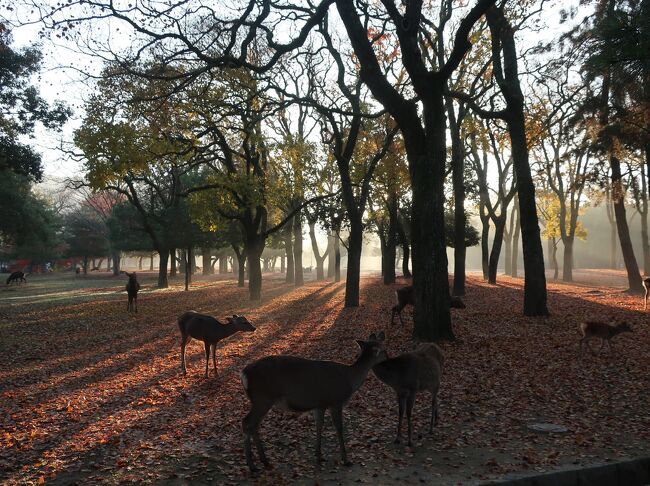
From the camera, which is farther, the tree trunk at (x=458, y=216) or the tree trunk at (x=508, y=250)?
the tree trunk at (x=508, y=250)

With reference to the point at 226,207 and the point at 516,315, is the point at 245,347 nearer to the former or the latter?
the point at 516,315

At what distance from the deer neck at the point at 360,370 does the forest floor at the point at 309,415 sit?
913 mm

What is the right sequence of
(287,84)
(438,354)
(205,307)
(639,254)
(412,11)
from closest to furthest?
(438,354)
(412,11)
(205,307)
(287,84)
(639,254)

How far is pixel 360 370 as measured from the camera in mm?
6137

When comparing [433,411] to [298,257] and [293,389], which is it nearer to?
[293,389]

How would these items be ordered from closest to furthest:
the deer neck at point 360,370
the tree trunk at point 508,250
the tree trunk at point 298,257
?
the deer neck at point 360,370, the tree trunk at point 298,257, the tree trunk at point 508,250

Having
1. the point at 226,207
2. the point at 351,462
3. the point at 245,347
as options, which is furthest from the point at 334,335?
the point at 226,207

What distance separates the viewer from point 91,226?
64.2m

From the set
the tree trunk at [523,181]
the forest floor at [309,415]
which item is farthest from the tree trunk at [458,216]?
the forest floor at [309,415]

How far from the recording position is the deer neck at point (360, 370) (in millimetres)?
6034

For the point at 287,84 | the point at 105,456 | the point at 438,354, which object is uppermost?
the point at 287,84

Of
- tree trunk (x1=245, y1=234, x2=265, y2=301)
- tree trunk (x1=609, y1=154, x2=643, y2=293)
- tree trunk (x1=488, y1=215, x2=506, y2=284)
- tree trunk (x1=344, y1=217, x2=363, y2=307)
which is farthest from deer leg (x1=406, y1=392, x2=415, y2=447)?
tree trunk (x1=488, y1=215, x2=506, y2=284)

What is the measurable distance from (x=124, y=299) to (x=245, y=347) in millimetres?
18167

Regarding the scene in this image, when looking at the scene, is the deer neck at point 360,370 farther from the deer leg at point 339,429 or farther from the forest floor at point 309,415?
the forest floor at point 309,415
